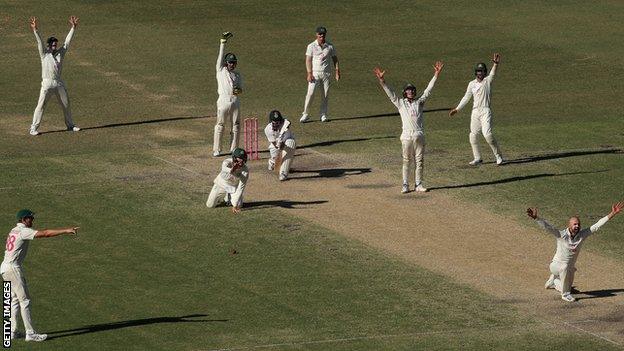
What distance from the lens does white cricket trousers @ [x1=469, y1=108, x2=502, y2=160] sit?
41.2 metres

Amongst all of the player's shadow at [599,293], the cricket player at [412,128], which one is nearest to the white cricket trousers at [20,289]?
the player's shadow at [599,293]

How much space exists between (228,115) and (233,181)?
5.19m

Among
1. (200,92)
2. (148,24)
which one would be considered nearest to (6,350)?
(200,92)

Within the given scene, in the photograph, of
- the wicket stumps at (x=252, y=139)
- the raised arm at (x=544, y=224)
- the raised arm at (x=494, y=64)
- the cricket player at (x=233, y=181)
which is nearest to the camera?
the raised arm at (x=544, y=224)

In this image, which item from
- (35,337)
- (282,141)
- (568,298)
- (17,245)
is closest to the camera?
(17,245)

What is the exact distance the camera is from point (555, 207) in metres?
38.2

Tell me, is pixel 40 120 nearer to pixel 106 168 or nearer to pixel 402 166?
pixel 106 168

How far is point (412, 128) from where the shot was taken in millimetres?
38656

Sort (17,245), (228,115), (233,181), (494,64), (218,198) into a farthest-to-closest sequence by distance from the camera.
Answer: (228,115) → (494,64) → (218,198) → (233,181) → (17,245)

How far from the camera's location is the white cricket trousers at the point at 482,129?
41156 millimetres

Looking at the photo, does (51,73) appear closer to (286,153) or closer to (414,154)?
(286,153)

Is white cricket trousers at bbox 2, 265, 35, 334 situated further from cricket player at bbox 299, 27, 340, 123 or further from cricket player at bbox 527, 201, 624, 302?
cricket player at bbox 299, 27, 340, 123

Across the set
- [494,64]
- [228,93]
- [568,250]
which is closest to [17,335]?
[568,250]

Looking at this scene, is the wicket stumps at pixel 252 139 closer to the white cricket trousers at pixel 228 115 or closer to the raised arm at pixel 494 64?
the white cricket trousers at pixel 228 115
